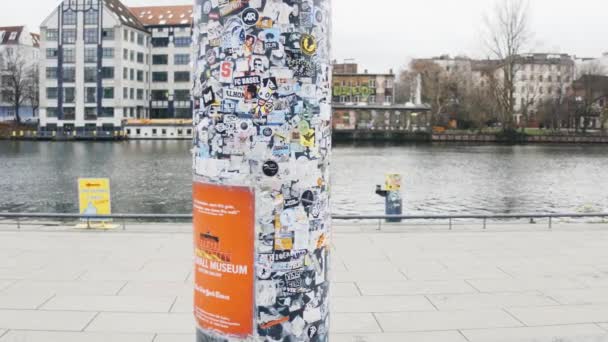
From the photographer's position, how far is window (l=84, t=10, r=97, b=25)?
94.4 m

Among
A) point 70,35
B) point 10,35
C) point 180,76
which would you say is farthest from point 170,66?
point 10,35

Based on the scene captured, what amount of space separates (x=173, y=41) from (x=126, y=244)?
3750 inches

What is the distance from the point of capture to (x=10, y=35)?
12450 cm

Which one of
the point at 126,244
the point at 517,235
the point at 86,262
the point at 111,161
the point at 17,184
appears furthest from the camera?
the point at 111,161

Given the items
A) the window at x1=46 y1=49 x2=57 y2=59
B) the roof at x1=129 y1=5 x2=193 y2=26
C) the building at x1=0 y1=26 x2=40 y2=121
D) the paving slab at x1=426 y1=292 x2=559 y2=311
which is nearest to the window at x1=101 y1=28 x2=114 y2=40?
the window at x1=46 y1=49 x2=57 y2=59

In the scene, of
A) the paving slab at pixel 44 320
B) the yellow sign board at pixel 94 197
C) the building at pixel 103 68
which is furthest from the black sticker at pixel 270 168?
the building at pixel 103 68

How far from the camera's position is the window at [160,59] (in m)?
101

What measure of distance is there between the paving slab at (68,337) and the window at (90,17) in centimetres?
9622

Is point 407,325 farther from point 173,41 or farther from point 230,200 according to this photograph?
point 173,41

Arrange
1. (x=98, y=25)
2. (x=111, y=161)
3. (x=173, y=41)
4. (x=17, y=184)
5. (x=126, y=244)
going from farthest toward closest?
(x=173, y=41)
(x=98, y=25)
(x=111, y=161)
(x=17, y=184)
(x=126, y=244)

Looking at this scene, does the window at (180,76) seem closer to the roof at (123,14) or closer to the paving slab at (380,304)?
the roof at (123,14)

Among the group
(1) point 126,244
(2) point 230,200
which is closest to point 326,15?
(2) point 230,200

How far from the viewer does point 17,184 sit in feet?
112

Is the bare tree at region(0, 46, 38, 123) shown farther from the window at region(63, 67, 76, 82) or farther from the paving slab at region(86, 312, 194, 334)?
the paving slab at region(86, 312, 194, 334)
